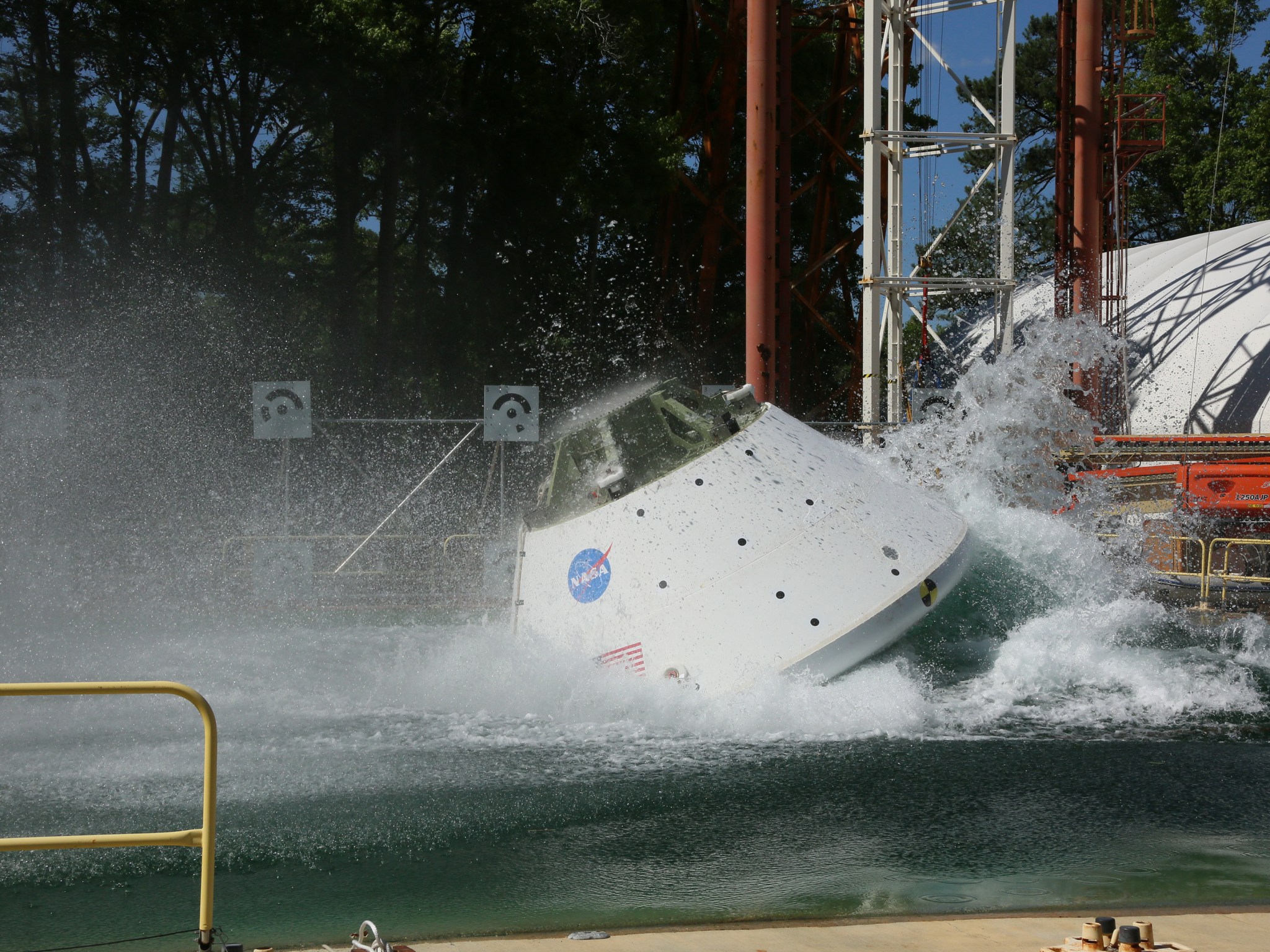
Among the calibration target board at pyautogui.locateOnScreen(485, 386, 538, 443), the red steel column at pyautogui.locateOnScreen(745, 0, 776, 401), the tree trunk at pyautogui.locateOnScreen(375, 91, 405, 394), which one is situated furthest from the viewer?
the tree trunk at pyautogui.locateOnScreen(375, 91, 405, 394)

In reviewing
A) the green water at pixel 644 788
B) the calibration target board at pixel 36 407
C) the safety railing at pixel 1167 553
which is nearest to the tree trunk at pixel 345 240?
the calibration target board at pixel 36 407

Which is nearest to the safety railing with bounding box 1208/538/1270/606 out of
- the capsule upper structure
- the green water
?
the green water

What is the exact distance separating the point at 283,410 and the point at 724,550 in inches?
428

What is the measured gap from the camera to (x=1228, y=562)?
16.8 m

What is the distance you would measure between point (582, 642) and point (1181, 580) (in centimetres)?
1035

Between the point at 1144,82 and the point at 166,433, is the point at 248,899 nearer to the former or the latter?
the point at 166,433

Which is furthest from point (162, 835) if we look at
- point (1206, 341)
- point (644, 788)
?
point (1206, 341)

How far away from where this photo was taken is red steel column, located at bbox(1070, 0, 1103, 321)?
2538cm

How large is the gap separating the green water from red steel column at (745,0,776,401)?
35.9ft

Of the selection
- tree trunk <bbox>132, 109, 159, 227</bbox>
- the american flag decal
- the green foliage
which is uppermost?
the green foliage

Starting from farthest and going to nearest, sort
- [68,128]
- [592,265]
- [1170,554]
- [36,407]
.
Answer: [592,265], [68,128], [1170,554], [36,407]

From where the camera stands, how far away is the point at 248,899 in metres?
5.75

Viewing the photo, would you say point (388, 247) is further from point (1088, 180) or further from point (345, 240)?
point (1088, 180)

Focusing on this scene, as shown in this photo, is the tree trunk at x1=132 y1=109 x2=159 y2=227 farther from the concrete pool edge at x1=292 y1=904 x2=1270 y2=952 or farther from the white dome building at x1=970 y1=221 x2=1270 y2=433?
the concrete pool edge at x1=292 y1=904 x2=1270 y2=952
